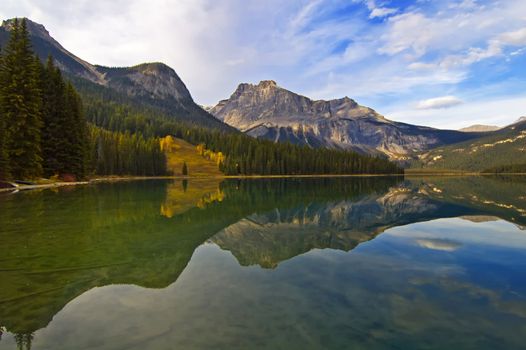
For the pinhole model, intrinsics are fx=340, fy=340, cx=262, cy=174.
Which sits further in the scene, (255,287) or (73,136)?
(73,136)

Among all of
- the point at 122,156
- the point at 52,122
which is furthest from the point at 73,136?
the point at 122,156

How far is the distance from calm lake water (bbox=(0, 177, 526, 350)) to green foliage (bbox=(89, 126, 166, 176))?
379 ft

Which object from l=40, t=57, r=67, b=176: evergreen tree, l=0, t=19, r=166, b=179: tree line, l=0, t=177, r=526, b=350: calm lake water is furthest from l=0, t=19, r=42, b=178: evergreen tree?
l=0, t=177, r=526, b=350: calm lake water

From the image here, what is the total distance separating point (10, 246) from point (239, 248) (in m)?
13.6

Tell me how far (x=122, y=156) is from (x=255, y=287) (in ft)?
514

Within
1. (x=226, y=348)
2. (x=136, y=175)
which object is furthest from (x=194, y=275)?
(x=136, y=175)

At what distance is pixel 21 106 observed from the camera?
2660 inches

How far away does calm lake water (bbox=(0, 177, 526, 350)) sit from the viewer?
33.0 ft

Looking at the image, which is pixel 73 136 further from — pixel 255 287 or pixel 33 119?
pixel 255 287

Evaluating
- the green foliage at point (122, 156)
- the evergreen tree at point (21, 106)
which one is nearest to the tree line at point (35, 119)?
the evergreen tree at point (21, 106)

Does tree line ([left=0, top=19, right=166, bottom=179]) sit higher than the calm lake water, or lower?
higher

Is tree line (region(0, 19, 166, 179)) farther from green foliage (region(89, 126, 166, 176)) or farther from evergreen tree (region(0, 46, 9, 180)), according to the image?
green foliage (region(89, 126, 166, 176))

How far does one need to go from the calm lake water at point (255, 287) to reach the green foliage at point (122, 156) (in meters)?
115

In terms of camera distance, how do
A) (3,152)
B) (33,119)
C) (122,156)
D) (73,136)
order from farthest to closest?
(122,156) < (73,136) < (33,119) < (3,152)
